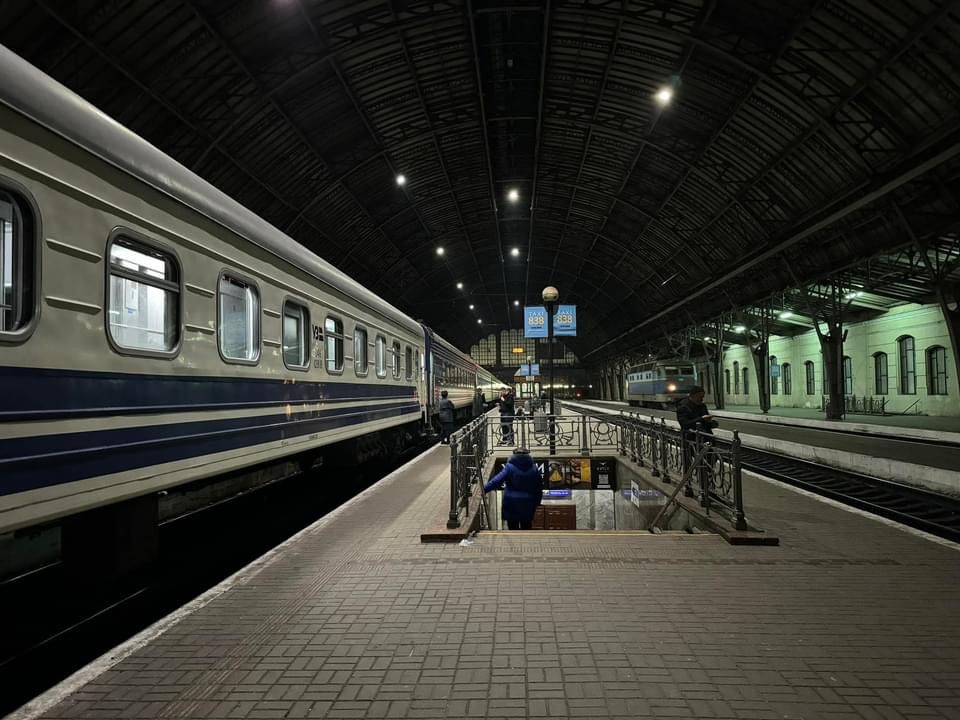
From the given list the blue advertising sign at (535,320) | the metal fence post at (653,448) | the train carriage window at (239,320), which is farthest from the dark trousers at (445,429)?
the train carriage window at (239,320)

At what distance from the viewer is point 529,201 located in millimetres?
38469

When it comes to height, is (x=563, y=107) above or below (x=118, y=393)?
above

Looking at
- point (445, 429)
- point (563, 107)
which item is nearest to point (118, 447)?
point (445, 429)

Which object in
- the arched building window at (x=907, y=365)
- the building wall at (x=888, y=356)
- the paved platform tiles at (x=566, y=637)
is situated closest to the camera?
the paved platform tiles at (x=566, y=637)

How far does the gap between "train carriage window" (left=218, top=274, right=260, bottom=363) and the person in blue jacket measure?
380cm

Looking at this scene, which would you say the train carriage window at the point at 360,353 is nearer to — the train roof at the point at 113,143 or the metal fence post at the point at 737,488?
the train roof at the point at 113,143

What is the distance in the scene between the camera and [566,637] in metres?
3.96

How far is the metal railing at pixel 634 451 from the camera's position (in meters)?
7.20

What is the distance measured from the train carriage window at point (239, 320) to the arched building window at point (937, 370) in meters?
27.1

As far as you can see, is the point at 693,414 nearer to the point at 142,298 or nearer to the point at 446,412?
the point at 142,298

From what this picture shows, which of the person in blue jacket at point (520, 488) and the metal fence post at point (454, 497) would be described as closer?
the metal fence post at point (454, 497)

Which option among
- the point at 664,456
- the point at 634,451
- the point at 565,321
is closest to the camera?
the point at 664,456

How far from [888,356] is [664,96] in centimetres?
1599

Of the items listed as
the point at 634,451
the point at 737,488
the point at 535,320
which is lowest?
the point at 634,451
